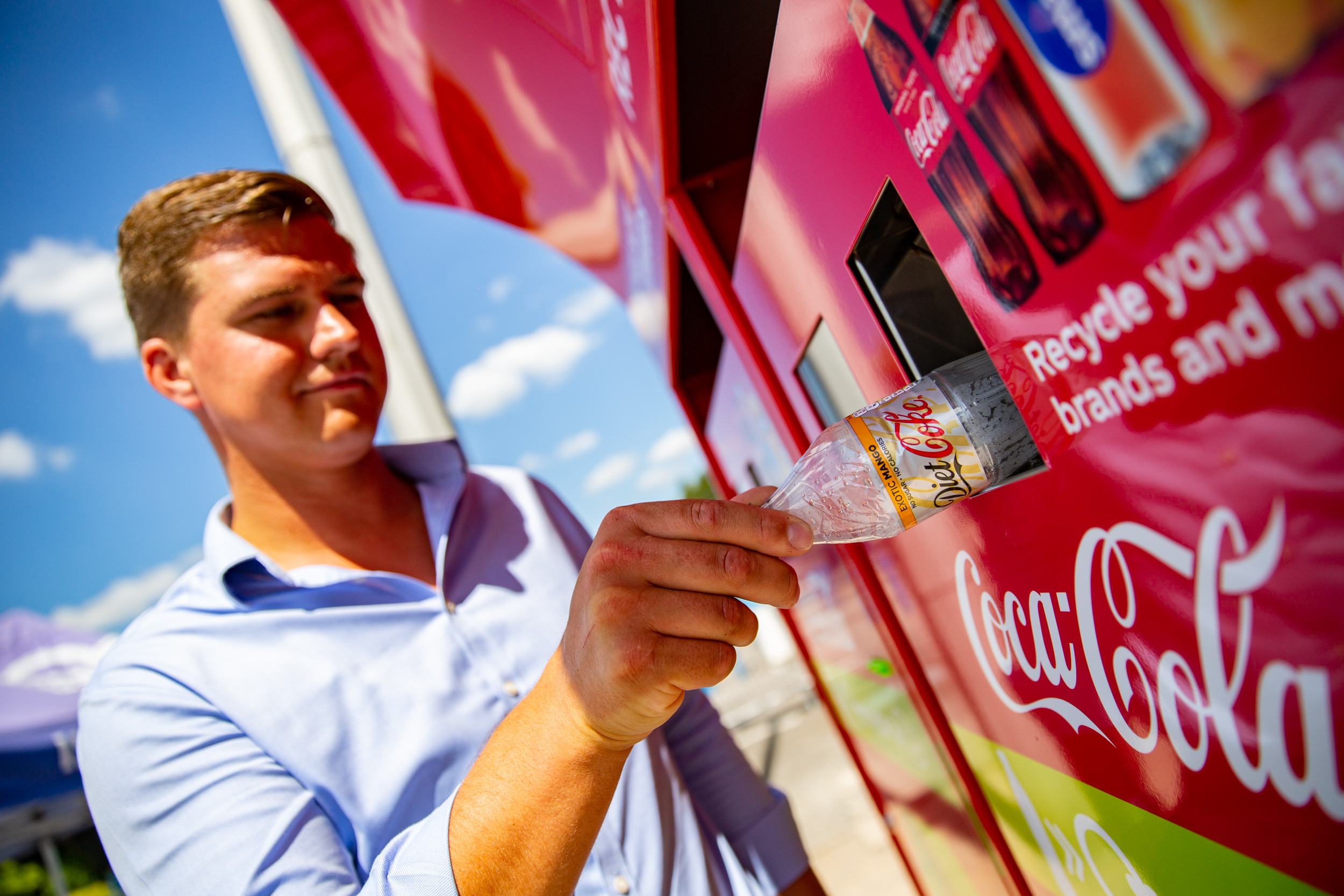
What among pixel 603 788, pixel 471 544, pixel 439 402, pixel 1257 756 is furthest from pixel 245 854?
pixel 439 402

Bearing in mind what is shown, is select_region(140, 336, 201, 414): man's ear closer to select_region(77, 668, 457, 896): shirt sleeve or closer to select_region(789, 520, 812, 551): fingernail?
select_region(77, 668, 457, 896): shirt sleeve

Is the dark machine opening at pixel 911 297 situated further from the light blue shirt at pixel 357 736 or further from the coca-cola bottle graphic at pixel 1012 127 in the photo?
the light blue shirt at pixel 357 736

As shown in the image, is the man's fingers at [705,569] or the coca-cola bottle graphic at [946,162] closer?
the coca-cola bottle graphic at [946,162]

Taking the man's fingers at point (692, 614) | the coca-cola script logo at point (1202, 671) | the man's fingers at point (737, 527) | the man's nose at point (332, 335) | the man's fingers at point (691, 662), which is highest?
the man's nose at point (332, 335)

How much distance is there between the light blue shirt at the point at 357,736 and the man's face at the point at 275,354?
0.25 meters

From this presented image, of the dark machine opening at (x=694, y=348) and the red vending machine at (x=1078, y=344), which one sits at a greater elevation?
the dark machine opening at (x=694, y=348)

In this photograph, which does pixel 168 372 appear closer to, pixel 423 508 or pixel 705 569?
pixel 423 508

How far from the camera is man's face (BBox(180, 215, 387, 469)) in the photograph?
1580mm

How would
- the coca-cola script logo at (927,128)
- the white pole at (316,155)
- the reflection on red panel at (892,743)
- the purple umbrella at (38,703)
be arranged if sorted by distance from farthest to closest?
the purple umbrella at (38,703), the white pole at (316,155), the reflection on red panel at (892,743), the coca-cola script logo at (927,128)

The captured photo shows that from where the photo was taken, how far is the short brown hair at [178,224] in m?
1.64

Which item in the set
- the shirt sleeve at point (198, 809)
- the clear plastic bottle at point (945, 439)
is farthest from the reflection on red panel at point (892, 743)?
the shirt sleeve at point (198, 809)

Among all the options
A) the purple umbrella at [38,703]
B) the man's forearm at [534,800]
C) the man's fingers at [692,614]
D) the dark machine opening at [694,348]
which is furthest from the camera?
the purple umbrella at [38,703]

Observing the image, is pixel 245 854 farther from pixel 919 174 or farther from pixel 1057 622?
pixel 919 174

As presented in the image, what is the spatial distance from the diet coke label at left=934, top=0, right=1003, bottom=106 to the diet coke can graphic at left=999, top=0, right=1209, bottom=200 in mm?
34
